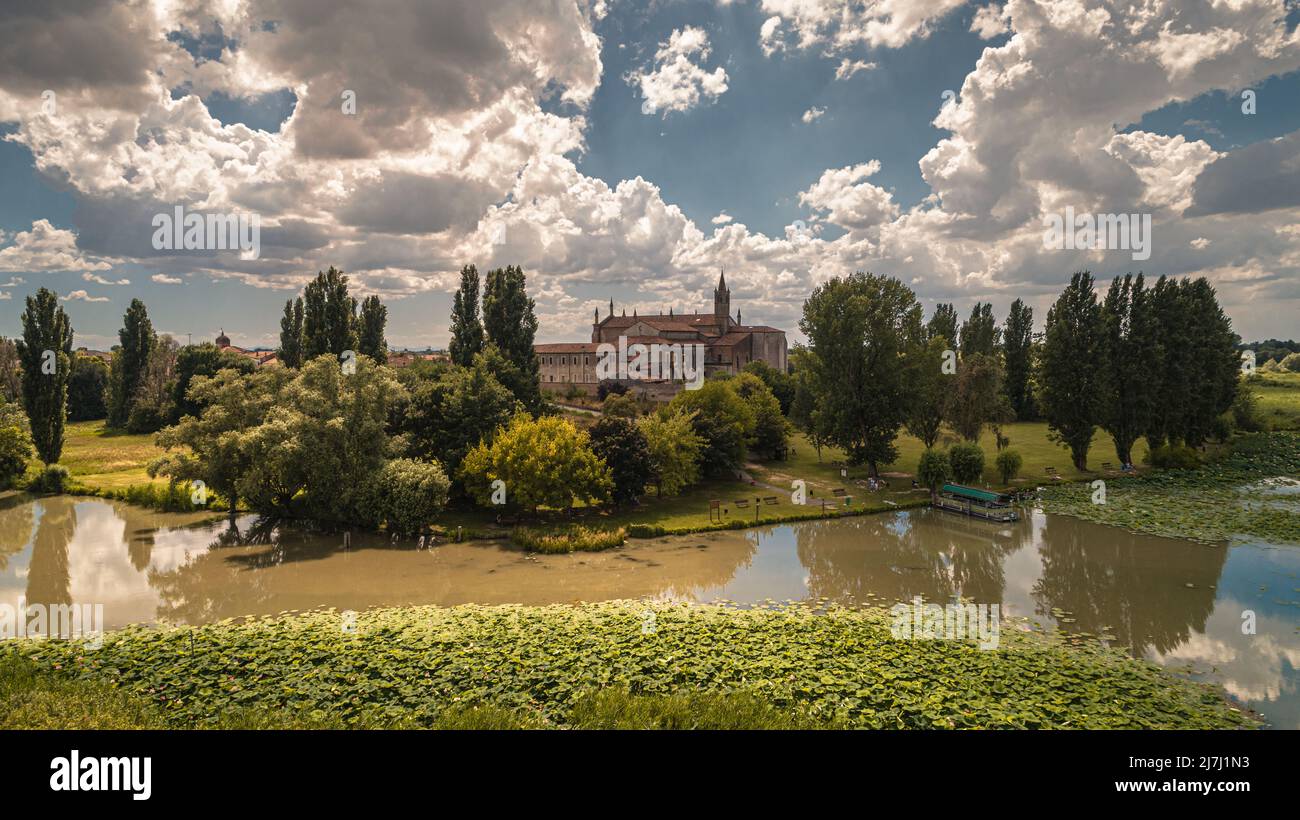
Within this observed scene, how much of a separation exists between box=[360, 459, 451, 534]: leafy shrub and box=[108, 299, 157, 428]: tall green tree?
5860 centimetres

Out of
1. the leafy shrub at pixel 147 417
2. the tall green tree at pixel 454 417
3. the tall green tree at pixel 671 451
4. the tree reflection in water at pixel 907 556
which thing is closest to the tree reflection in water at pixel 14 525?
the tall green tree at pixel 454 417

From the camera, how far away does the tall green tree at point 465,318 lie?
47.0 m

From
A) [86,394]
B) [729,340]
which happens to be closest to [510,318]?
[729,340]

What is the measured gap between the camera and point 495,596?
2123 cm

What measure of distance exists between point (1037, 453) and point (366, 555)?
49.1m

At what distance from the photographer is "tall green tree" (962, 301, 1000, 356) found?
2975 inches

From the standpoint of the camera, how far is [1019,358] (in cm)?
7225

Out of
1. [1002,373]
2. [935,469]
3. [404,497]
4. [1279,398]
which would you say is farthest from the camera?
[1279,398]

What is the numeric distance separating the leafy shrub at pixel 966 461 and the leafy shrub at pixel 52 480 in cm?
5547

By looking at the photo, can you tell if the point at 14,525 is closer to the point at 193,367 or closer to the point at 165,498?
the point at 165,498

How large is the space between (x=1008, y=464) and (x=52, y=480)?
198 feet

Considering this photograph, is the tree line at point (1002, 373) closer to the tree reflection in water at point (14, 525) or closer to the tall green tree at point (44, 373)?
the tree reflection in water at point (14, 525)

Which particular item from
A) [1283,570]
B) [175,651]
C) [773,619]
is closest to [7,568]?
[175,651]
